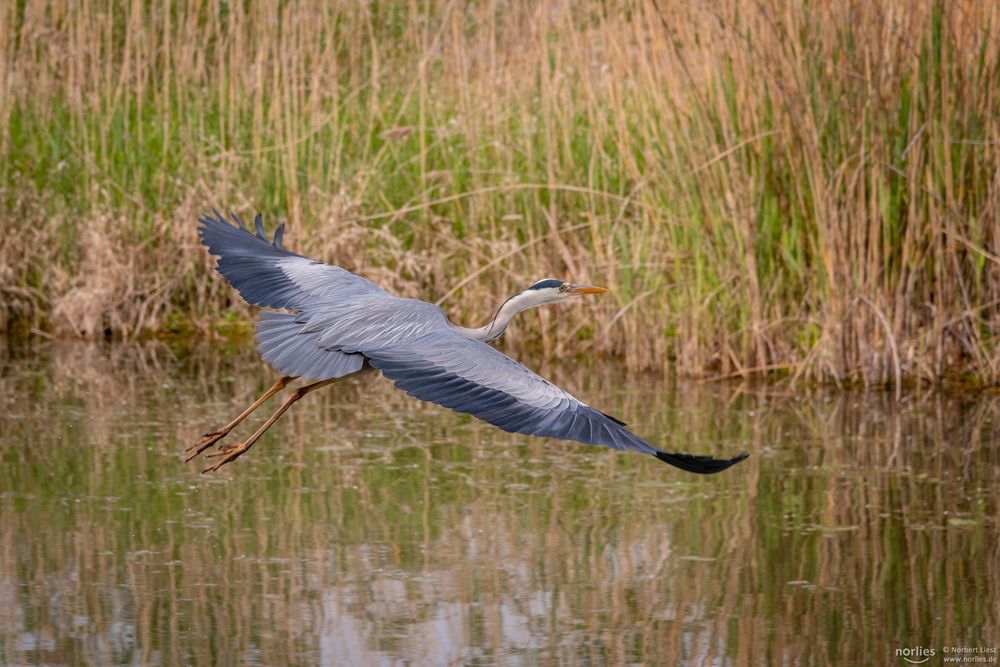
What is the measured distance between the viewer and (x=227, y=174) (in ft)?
31.3

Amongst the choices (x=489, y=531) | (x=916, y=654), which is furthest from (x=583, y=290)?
(x=916, y=654)

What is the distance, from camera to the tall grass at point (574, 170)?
7.59 m

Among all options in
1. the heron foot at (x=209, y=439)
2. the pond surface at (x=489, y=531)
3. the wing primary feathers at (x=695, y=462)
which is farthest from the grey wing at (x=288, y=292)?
the wing primary feathers at (x=695, y=462)

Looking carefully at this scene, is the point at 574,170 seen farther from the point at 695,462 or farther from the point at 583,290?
the point at 695,462

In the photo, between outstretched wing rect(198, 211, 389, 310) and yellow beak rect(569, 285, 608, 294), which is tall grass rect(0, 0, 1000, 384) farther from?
outstretched wing rect(198, 211, 389, 310)

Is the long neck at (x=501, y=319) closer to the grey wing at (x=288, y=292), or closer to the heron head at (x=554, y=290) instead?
the heron head at (x=554, y=290)

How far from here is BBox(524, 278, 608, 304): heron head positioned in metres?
5.38

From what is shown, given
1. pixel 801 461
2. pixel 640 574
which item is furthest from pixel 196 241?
pixel 640 574

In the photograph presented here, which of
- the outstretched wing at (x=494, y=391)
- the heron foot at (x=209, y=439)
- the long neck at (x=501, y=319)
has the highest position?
the long neck at (x=501, y=319)

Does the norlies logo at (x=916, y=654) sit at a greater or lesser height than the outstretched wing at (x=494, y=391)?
lesser

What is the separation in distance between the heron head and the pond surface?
0.87 metres

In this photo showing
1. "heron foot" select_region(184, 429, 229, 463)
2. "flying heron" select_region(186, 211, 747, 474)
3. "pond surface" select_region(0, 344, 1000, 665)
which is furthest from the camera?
"heron foot" select_region(184, 429, 229, 463)

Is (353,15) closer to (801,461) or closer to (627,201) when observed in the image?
(627,201)

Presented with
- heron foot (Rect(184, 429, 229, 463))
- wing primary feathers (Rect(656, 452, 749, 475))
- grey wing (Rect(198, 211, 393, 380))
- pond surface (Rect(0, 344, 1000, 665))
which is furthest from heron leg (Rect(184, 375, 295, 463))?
wing primary feathers (Rect(656, 452, 749, 475))
